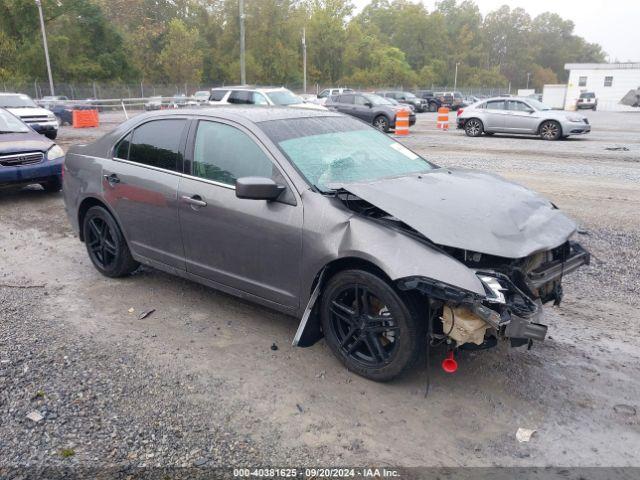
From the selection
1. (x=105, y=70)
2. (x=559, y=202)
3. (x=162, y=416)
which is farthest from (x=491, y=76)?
(x=162, y=416)

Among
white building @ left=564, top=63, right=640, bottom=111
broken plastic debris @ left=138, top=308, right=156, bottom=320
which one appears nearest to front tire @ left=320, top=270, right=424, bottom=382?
broken plastic debris @ left=138, top=308, right=156, bottom=320

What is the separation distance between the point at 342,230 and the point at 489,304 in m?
1.00

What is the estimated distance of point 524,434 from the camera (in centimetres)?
303

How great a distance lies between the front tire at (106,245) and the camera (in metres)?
5.19

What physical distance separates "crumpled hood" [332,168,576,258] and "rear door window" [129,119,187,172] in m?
1.76

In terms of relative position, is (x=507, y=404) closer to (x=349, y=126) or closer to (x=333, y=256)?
(x=333, y=256)

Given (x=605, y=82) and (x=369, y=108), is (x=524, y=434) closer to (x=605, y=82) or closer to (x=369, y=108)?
(x=369, y=108)

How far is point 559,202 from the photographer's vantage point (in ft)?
28.0

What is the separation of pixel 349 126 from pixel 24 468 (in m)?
3.42

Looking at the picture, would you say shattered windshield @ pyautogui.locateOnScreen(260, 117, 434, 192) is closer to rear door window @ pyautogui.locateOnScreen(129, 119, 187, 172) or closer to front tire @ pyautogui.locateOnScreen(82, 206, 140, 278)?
rear door window @ pyautogui.locateOnScreen(129, 119, 187, 172)

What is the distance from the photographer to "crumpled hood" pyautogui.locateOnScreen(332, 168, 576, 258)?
3211 mm

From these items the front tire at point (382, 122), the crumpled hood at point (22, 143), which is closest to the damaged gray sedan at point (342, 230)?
the crumpled hood at point (22, 143)

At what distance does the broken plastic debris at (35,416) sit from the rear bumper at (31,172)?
6.52m

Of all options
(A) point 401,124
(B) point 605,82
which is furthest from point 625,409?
(B) point 605,82
